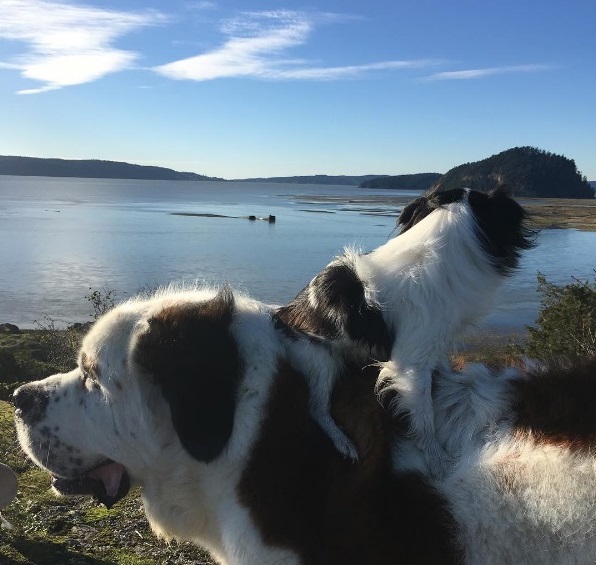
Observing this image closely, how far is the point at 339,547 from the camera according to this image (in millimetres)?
2295

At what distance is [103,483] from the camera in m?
3.02

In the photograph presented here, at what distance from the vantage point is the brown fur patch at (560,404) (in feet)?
7.21

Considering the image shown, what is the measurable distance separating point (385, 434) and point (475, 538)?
1.54 feet

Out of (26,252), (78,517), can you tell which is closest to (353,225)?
(26,252)

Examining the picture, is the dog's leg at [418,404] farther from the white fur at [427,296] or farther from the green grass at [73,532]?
the green grass at [73,532]

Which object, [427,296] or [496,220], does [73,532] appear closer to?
[427,296]

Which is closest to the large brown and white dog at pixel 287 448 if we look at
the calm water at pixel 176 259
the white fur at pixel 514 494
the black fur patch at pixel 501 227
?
the white fur at pixel 514 494

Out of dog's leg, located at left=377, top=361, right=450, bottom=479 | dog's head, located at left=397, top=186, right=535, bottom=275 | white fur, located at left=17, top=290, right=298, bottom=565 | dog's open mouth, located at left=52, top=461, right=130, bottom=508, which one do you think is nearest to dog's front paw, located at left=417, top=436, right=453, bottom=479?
dog's leg, located at left=377, top=361, right=450, bottom=479

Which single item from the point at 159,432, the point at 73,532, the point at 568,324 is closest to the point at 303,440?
the point at 159,432

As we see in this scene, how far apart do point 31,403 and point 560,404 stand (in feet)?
7.63

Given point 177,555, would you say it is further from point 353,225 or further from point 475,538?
point 353,225

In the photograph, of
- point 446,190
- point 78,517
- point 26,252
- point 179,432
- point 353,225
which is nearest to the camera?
point 179,432

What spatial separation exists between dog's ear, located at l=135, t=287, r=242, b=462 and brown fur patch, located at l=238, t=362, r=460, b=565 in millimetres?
180

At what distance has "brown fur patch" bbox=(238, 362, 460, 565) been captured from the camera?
2229 mm
